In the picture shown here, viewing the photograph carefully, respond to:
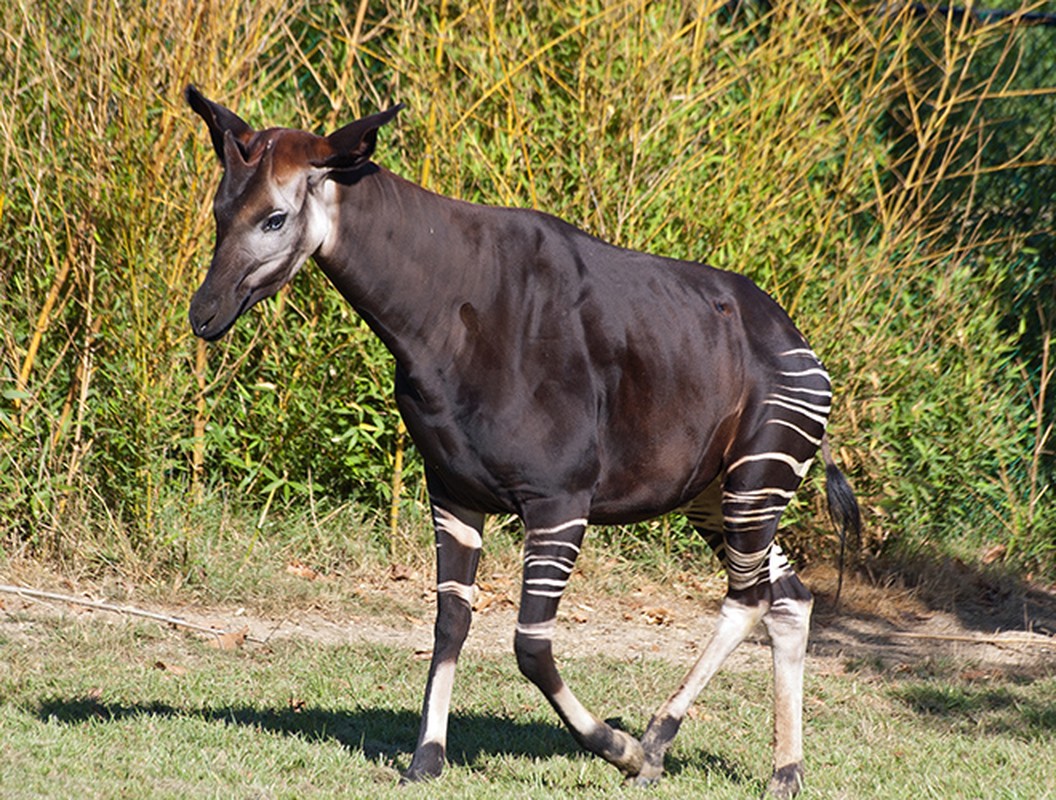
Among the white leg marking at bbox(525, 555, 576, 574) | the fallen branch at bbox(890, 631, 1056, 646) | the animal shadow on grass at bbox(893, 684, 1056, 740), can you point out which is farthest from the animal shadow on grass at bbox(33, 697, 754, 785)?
the fallen branch at bbox(890, 631, 1056, 646)

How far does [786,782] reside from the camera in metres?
4.64

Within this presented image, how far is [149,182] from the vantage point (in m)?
6.61

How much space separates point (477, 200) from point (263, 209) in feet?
11.6

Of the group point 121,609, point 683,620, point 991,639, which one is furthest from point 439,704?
point 991,639

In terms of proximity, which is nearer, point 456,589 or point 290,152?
point 290,152

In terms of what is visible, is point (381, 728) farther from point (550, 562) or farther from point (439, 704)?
point (550, 562)

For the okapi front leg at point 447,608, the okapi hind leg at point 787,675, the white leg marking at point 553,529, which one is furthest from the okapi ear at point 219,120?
the okapi hind leg at point 787,675

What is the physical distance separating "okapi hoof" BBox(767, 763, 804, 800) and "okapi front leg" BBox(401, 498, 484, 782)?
1030mm

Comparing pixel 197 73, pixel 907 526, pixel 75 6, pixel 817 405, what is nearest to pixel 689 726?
pixel 817 405

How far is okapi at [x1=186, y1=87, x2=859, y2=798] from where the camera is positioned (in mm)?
4133

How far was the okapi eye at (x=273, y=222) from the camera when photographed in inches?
160

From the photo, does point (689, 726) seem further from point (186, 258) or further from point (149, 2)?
point (149, 2)

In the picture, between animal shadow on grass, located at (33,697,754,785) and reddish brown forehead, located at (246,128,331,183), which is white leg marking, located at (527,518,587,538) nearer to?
animal shadow on grass, located at (33,697,754,785)

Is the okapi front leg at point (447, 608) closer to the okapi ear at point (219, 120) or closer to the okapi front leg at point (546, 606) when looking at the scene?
the okapi front leg at point (546, 606)
